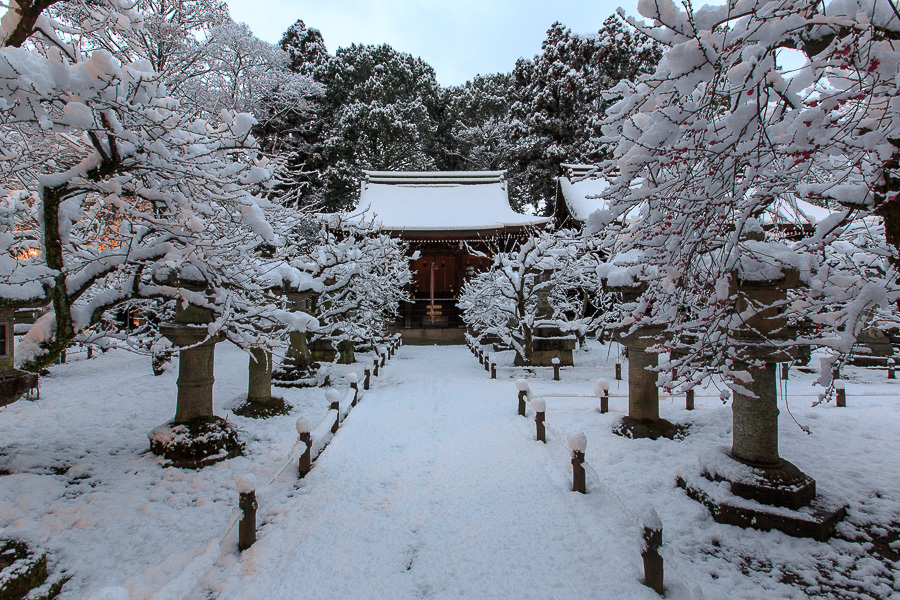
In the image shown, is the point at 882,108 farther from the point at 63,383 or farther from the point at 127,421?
the point at 63,383

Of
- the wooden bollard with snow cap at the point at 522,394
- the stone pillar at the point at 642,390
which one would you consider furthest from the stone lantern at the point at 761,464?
the wooden bollard with snow cap at the point at 522,394

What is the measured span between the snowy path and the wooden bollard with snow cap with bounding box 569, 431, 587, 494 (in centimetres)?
12

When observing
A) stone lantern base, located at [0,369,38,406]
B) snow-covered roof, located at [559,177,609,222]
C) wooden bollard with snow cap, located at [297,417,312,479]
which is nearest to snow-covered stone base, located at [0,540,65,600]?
stone lantern base, located at [0,369,38,406]

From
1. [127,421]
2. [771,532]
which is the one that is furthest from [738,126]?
[127,421]

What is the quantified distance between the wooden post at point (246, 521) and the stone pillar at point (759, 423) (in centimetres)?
500

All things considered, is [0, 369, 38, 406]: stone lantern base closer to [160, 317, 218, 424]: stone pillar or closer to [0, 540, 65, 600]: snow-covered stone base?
[0, 540, 65, 600]: snow-covered stone base

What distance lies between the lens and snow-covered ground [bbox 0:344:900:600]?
141 inches

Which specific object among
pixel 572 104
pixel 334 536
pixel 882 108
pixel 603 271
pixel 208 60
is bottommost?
pixel 334 536

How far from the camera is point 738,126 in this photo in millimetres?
2598

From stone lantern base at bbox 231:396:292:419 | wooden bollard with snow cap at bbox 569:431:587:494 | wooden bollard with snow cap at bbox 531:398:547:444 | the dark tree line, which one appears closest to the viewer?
wooden bollard with snow cap at bbox 569:431:587:494

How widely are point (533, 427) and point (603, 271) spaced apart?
2.87m

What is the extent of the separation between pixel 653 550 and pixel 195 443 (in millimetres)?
5707

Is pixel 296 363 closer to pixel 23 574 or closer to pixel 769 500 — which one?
pixel 23 574

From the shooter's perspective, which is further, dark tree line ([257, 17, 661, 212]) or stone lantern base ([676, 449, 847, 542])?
dark tree line ([257, 17, 661, 212])
